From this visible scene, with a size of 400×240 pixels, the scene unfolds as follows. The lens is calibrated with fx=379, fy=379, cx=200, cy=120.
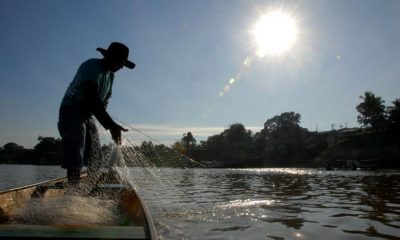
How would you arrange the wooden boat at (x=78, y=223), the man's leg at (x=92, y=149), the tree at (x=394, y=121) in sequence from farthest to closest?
the tree at (x=394, y=121)
the man's leg at (x=92, y=149)
the wooden boat at (x=78, y=223)

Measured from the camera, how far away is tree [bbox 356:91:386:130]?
314 feet

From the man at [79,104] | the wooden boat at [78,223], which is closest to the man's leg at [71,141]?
the man at [79,104]

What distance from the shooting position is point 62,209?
372cm

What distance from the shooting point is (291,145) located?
12519cm

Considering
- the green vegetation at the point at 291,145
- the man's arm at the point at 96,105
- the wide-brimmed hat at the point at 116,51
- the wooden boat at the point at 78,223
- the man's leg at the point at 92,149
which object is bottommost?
the wooden boat at the point at 78,223

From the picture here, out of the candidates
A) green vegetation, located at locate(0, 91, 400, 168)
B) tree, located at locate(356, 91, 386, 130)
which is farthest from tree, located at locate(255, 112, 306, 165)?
tree, located at locate(356, 91, 386, 130)

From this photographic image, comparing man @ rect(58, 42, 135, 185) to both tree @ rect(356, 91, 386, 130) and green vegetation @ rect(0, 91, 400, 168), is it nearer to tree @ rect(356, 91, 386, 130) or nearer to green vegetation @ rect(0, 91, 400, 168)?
green vegetation @ rect(0, 91, 400, 168)

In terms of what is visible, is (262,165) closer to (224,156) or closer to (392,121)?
(224,156)

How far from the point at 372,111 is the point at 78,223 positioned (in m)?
103

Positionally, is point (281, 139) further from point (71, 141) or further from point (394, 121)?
point (71, 141)

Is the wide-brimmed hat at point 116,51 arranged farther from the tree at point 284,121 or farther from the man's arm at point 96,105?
the tree at point 284,121

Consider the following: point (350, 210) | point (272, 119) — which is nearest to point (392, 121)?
point (272, 119)

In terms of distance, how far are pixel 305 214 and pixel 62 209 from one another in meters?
5.60

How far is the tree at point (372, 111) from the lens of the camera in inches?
3767
